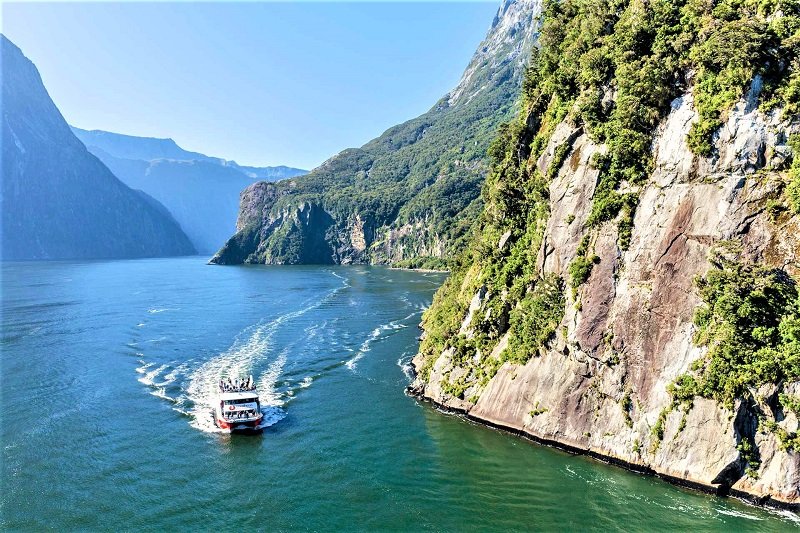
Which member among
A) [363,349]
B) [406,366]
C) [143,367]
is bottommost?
[143,367]

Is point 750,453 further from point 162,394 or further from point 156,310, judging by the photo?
point 156,310

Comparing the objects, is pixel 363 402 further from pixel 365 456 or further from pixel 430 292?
pixel 430 292

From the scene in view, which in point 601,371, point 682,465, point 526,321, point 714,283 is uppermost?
point 714,283

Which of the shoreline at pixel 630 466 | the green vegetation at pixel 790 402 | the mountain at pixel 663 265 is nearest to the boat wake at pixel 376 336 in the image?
the shoreline at pixel 630 466

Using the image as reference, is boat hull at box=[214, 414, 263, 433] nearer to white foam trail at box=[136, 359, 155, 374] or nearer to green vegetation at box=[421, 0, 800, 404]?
green vegetation at box=[421, 0, 800, 404]

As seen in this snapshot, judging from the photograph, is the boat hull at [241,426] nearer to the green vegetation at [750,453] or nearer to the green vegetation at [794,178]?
the green vegetation at [750,453]

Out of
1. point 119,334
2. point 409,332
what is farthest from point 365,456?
point 119,334

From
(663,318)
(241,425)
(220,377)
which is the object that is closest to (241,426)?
(241,425)
